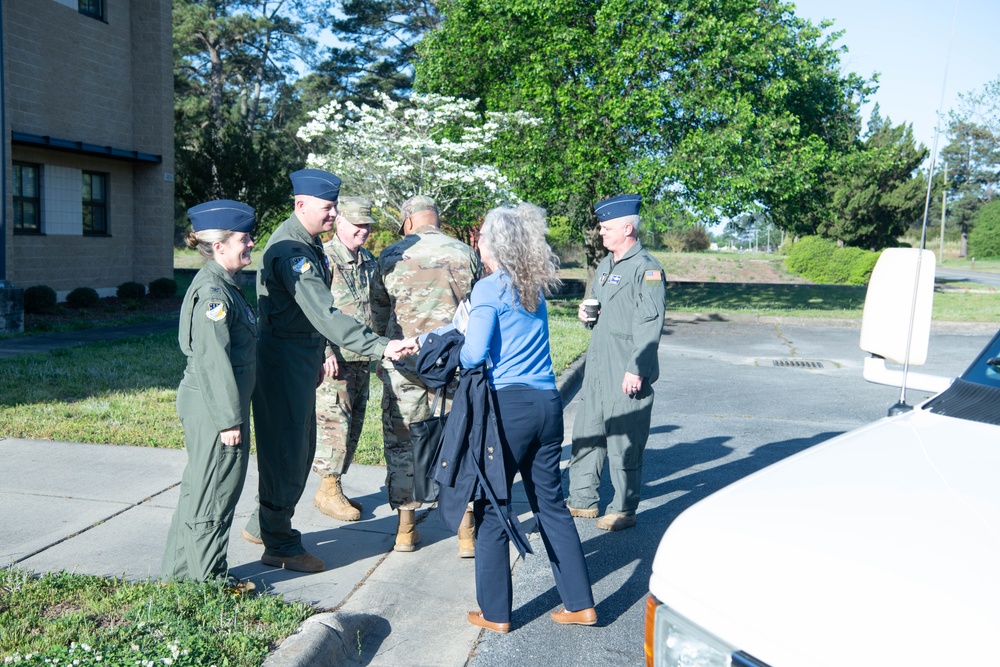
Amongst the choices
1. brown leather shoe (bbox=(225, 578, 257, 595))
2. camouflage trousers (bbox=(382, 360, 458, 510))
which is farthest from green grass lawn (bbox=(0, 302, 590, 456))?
brown leather shoe (bbox=(225, 578, 257, 595))

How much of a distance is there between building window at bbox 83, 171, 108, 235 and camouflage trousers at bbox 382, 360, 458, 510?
16839 mm

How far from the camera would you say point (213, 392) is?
149 inches

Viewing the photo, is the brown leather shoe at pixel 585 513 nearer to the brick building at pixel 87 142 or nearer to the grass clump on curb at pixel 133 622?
the grass clump on curb at pixel 133 622

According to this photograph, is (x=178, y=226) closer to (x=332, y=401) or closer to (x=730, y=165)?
(x=730, y=165)

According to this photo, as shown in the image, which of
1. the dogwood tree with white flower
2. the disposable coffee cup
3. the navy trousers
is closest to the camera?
the navy trousers

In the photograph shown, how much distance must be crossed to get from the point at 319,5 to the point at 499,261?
42.3m

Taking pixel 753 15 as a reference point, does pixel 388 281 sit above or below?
below

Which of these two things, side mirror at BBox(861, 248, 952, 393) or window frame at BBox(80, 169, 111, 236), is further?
window frame at BBox(80, 169, 111, 236)

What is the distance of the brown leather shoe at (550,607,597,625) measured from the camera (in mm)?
4086

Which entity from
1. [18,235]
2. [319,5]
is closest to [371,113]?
[18,235]

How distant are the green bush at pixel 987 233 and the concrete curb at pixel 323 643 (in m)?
66.9

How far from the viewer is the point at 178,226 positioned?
45.4 metres

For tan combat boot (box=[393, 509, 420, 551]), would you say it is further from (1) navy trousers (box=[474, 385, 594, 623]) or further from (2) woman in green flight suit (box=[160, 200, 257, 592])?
(2) woman in green flight suit (box=[160, 200, 257, 592])

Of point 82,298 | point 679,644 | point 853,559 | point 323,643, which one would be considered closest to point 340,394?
point 323,643
